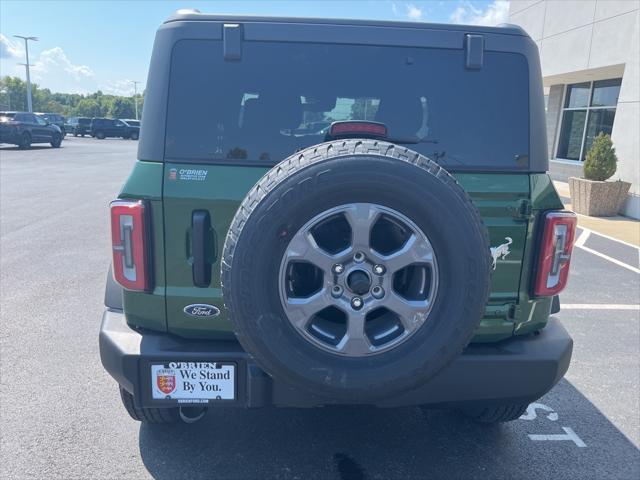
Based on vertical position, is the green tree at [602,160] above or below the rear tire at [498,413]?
above

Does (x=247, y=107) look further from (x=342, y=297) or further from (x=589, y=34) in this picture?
(x=589, y=34)

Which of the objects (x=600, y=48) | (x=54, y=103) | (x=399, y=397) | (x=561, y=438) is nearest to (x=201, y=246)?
(x=399, y=397)

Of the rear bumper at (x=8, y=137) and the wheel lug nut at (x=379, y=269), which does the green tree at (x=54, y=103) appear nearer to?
the rear bumper at (x=8, y=137)

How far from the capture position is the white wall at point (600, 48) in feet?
38.2

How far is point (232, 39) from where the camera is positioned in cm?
238

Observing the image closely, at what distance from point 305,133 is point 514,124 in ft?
3.25

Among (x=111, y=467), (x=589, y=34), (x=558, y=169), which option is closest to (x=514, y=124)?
(x=111, y=467)

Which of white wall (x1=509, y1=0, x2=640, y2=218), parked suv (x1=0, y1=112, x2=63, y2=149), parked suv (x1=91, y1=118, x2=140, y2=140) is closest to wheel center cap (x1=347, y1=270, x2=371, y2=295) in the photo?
white wall (x1=509, y1=0, x2=640, y2=218)

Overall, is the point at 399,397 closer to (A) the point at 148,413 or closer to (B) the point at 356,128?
(B) the point at 356,128

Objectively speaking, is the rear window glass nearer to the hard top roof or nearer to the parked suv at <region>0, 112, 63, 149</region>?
the hard top roof

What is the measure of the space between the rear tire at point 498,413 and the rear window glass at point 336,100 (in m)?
1.40

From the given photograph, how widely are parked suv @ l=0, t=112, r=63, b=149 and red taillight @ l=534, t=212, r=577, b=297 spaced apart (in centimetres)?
2782

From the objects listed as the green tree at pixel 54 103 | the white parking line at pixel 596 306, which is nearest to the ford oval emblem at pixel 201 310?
the white parking line at pixel 596 306

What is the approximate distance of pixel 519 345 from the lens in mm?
2527
